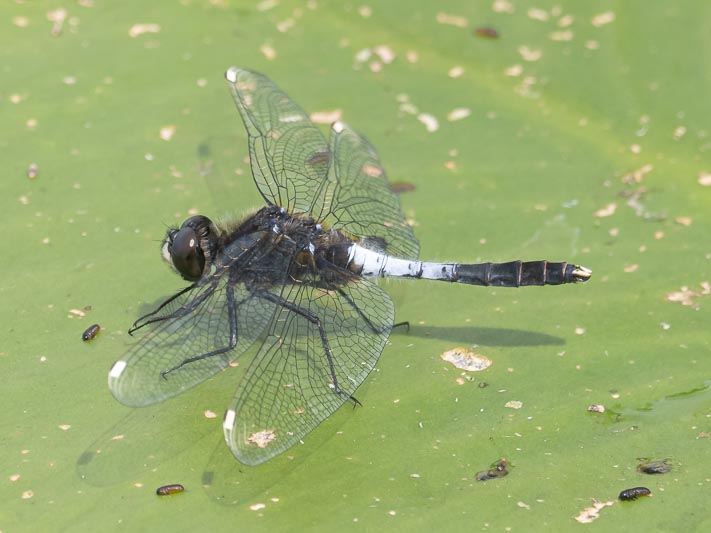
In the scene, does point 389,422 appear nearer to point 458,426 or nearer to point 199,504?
point 458,426

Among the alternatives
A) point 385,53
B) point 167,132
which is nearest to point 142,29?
point 167,132

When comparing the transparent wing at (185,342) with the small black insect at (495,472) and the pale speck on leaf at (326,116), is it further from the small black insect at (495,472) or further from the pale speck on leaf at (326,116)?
the pale speck on leaf at (326,116)

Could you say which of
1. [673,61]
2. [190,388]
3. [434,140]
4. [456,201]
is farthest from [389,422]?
[673,61]

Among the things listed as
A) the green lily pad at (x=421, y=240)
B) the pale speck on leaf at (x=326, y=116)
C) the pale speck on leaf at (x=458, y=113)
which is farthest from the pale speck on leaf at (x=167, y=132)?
the pale speck on leaf at (x=458, y=113)

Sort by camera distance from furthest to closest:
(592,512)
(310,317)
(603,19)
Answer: (603,19), (310,317), (592,512)

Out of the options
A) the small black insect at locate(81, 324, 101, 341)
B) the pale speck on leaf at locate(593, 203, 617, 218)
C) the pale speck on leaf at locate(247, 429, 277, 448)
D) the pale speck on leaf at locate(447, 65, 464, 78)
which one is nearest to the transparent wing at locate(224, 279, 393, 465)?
the pale speck on leaf at locate(247, 429, 277, 448)

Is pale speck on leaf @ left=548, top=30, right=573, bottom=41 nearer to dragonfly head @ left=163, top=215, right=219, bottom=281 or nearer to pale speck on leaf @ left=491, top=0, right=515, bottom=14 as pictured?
pale speck on leaf @ left=491, top=0, right=515, bottom=14

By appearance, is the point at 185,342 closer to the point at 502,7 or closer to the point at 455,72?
the point at 455,72
